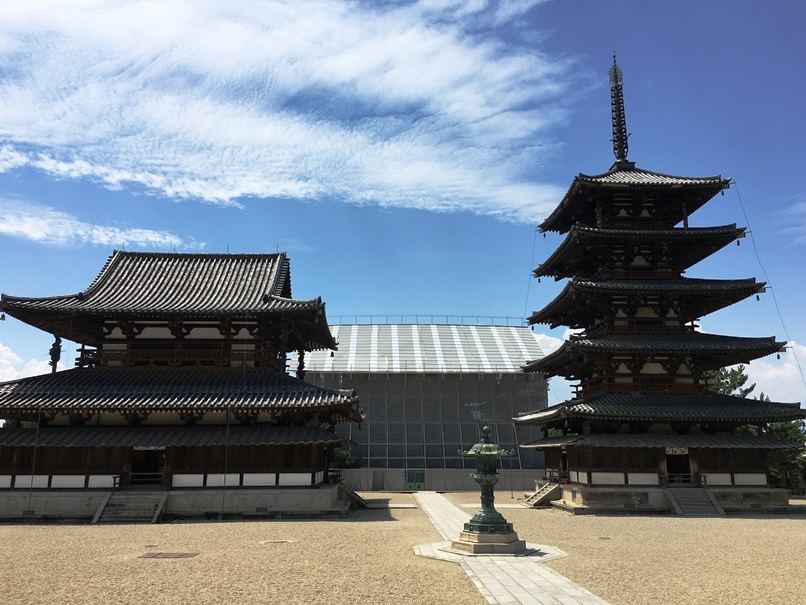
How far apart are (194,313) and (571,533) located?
700 inches

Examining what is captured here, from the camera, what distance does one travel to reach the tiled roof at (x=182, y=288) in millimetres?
26078

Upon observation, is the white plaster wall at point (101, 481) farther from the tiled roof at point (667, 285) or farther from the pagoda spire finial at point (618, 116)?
the pagoda spire finial at point (618, 116)

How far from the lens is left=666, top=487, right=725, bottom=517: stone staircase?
86.2 feet

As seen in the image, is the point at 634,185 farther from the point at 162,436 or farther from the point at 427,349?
the point at 427,349

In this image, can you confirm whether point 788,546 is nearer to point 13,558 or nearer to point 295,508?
point 295,508

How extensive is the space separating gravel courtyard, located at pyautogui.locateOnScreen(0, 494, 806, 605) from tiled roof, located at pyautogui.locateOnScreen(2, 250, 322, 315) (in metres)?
9.19

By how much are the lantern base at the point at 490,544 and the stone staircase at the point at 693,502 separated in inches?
542

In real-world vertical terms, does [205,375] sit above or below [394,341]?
below

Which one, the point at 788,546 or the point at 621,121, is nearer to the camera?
the point at 788,546

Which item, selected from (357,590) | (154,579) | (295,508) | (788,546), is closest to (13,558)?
(154,579)

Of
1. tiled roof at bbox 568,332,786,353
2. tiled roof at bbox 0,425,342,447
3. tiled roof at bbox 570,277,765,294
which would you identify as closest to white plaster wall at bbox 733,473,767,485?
tiled roof at bbox 568,332,786,353

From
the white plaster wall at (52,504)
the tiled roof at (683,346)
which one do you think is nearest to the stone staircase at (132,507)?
the white plaster wall at (52,504)

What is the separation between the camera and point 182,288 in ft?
96.7

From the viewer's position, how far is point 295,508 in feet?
81.0
